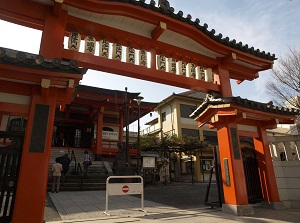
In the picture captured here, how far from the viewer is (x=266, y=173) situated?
26.4ft

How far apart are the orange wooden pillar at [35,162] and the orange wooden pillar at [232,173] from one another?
553 centimetres

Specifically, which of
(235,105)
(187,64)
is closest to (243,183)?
(235,105)

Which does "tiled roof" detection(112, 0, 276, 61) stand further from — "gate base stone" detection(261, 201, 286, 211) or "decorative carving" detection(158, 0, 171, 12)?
"gate base stone" detection(261, 201, 286, 211)

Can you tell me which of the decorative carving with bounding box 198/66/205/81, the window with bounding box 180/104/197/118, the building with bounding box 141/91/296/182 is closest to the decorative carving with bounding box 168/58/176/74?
the decorative carving with bounding box 198/66/205/81

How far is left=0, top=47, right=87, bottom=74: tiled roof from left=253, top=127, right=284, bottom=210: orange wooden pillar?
7.21 meters

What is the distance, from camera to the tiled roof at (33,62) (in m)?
4.21

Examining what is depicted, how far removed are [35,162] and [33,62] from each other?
2.11 metres

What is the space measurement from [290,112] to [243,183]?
11.3ft

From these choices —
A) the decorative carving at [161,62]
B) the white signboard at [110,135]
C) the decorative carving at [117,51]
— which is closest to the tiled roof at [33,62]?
the decorative carving at [117,51]

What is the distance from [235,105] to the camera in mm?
6871

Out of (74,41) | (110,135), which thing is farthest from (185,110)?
(74,41)

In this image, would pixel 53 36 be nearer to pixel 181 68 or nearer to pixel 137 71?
pixel 137 71

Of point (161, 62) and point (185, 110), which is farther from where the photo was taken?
point (185, 110)

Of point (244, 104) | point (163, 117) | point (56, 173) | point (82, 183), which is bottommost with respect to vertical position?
point (82, 183)
